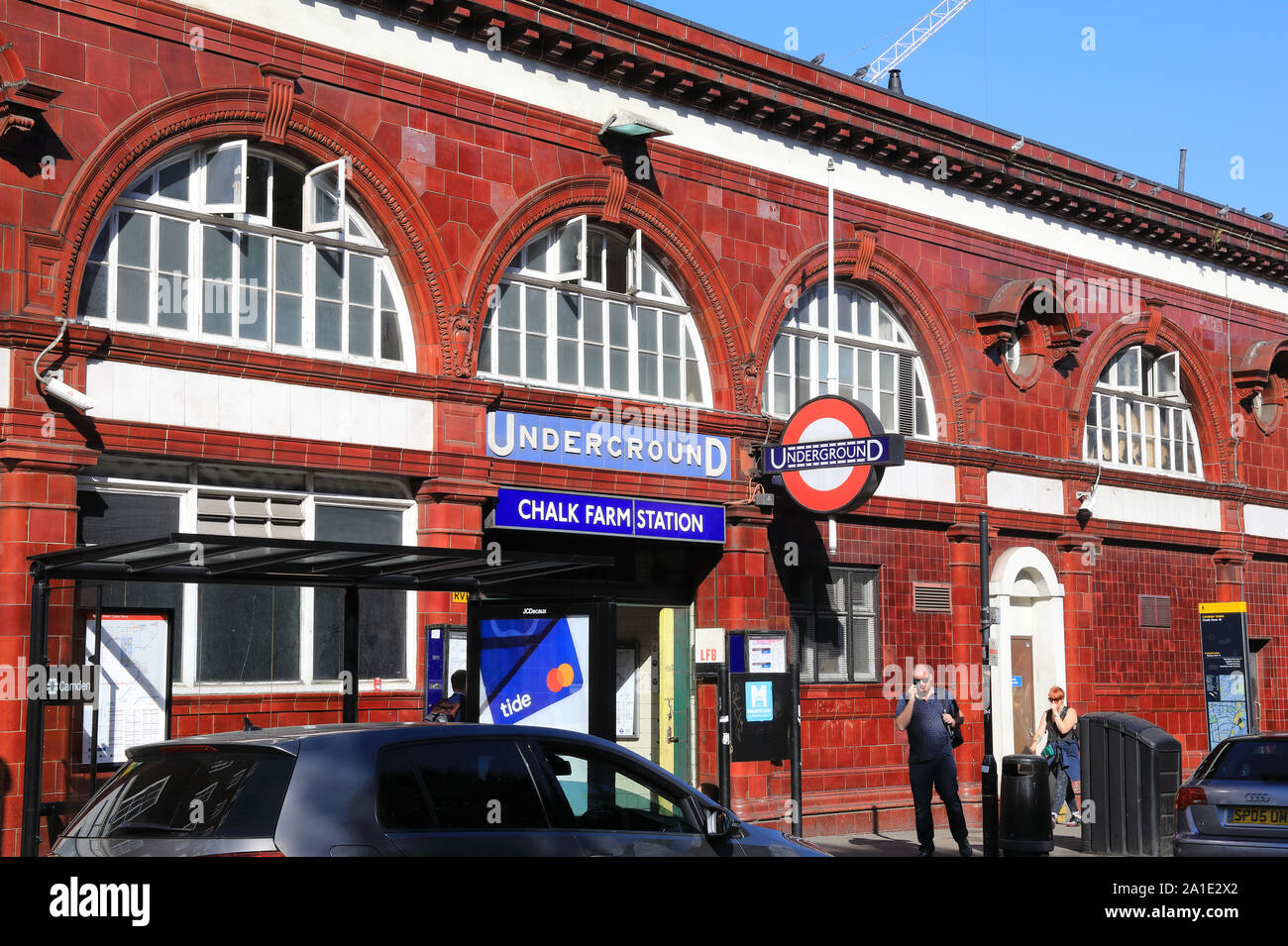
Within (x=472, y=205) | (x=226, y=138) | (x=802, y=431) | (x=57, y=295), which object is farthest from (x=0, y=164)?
(x=802, y=431)

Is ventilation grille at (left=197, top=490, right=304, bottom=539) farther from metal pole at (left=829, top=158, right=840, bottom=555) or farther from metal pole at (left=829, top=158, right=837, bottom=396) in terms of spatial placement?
metal pole at (left=829, top=158, right=837, bottom=396)

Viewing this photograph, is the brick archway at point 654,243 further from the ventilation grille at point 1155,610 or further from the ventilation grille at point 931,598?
the ventilation grille at point 1155,610

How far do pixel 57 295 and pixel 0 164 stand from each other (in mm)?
1212

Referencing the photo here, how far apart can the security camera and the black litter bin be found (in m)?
9.37

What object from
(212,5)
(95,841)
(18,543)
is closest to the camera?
(95,841)

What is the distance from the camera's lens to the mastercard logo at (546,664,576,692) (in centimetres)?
1238

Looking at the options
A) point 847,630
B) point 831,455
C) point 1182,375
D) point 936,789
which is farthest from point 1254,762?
point 1182,375

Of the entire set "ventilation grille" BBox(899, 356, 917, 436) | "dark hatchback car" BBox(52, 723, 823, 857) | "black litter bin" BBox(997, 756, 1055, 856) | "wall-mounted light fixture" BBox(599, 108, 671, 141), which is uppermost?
"wall-mounted light fixture" BBox(599, 108, 671, 141)

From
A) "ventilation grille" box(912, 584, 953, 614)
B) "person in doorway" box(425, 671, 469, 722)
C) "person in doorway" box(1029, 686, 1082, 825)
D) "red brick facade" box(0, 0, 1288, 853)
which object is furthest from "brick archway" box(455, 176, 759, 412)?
"person in doorway" box(1029, 686, 1082, 825)

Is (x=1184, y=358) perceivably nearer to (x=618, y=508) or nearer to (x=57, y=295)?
(x=618, y=508)

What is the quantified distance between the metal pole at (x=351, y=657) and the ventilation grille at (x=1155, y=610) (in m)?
16.8

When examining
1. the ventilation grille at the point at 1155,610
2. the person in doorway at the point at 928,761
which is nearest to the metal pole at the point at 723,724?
the person in doorway at the point at 928,761

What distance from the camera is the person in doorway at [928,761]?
1526 centimetres

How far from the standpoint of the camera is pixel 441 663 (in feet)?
50.3
